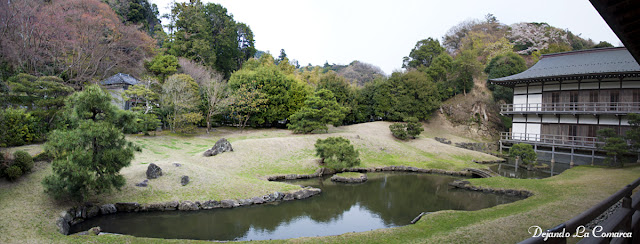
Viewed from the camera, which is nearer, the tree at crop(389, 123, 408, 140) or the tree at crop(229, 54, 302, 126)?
the tree at crop(389, 123, 408, 140)

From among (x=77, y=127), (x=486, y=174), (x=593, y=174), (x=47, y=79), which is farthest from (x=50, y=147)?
(x=593, y=174)

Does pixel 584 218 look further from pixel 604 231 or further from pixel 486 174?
pixel 486 174

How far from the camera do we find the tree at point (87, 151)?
979cm

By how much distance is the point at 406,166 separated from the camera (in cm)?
2036

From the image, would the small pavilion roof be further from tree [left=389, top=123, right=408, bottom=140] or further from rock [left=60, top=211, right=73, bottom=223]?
rock [left=60, top=211, right=73, bottom=223]

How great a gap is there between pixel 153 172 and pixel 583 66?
27929mm

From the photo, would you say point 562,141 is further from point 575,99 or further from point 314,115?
point 314,115

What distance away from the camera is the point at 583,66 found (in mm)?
21547

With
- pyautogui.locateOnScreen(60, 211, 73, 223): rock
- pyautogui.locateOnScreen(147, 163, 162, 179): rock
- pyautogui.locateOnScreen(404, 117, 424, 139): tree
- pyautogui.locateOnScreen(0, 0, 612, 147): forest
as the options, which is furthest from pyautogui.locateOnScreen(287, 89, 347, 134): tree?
pyautogui.locateOnScreen(60, 211, 73, 223): rock

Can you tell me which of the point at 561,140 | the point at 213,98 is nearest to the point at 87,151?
the point at 213,98

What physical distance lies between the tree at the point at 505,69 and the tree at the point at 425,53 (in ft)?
30.8

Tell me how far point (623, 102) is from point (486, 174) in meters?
11.1

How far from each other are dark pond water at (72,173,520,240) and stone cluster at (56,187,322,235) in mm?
279

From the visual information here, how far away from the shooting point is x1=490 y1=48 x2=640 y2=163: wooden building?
19.8m
